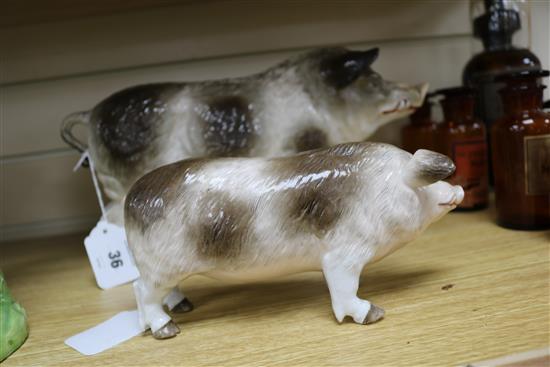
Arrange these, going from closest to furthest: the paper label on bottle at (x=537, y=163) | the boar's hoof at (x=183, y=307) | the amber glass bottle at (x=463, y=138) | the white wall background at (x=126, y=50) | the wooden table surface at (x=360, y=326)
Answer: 1. the wooden table surface at (x=360, y=326)
2. the boar's hoof at (x=183, y=307)
3. the paper label on bottle at (x=537, y=163)
4. the amber glass bottle at (x=463, y=138)
5. the white wall background at (x=126, y=50)

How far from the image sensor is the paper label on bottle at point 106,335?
21.7 inches

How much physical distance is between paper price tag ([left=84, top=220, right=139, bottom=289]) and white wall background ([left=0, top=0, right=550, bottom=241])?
35 cm

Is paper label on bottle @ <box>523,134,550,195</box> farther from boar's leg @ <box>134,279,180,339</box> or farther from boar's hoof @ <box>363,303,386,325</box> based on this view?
boar's leg @ <box>134,279,180,339</box>

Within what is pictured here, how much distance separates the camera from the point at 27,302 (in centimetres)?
71

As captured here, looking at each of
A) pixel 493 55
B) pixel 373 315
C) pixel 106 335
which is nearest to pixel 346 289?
pixel 373 315

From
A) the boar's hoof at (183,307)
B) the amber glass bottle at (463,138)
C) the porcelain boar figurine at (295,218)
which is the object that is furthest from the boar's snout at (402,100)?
the boar's hoof at (183,307)

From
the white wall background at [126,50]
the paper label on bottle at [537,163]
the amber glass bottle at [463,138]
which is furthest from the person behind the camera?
the white wall background at [126,50]

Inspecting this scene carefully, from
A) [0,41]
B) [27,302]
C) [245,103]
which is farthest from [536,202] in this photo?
[0,41]

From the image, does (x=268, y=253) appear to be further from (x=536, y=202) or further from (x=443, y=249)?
(x=536, y=202)

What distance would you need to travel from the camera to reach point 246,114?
2.47 feet

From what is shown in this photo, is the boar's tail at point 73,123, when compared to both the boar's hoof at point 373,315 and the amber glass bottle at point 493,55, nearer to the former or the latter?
the boar's hoof at point 373,315

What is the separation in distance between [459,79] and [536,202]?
452 mm

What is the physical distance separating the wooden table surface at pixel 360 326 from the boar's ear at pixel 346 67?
10.9 inches

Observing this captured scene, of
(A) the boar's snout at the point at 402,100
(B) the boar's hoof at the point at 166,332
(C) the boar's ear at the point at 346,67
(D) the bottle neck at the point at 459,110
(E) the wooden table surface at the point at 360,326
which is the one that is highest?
(C) the boar's ear at the point at 346,67
